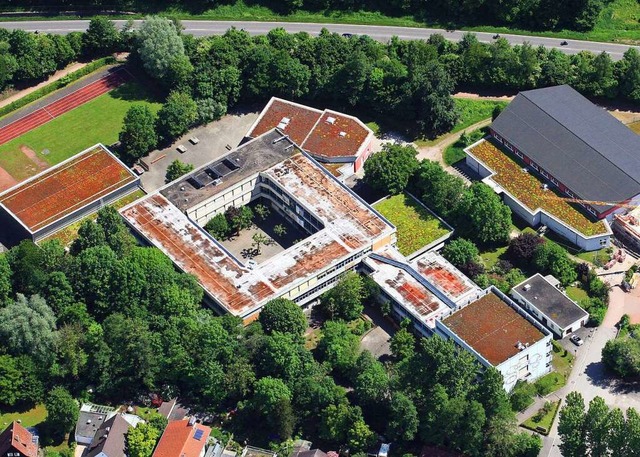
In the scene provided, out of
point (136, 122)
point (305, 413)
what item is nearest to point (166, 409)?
point (305, 413)

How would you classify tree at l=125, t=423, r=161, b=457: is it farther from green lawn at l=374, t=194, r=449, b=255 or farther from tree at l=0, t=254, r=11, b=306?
green lawn at l=374, t=194, r=449, b=255

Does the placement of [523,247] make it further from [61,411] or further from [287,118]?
[61,411]

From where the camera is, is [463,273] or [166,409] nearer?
[166,409]

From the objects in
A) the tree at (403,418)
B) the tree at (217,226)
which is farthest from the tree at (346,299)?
the tree at (217,226)

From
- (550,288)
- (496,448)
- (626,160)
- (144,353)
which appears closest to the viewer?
(496,448)

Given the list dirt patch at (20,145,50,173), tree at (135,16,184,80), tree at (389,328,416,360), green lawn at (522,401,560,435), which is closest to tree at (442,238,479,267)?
tree at (389,328,416,360)

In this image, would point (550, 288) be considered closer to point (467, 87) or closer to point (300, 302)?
point (300, 302)

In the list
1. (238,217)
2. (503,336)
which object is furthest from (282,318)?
(503,336)
